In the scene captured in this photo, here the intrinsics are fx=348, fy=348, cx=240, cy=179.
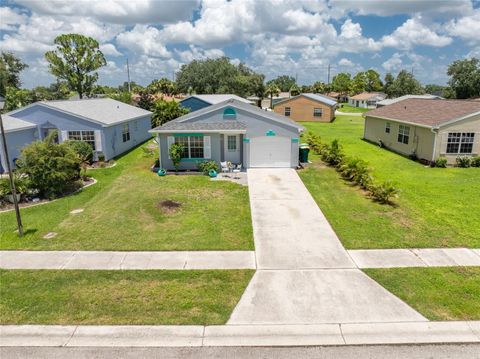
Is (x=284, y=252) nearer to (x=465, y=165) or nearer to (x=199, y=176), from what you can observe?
(x=199, y=176)

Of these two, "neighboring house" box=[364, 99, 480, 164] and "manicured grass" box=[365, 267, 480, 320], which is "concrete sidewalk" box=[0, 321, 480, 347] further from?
"neighboring house" box=[364, 99, 480, 164]

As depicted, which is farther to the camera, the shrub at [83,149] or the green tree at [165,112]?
the green tree at [165,112]

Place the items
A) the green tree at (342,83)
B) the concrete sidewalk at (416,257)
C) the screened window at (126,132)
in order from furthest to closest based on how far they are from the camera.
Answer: the green tree at (342,83) < the screened window at (126,132) < the concrete sidewalk at (416,257)

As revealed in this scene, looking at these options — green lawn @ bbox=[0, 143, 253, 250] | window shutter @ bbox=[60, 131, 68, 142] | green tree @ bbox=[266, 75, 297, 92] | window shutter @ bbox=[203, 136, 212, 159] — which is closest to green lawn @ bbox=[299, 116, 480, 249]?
green lawn @ bbox=[0, 143, 253, 250]

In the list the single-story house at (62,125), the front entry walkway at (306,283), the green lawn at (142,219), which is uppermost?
the single-story house at (62,125)

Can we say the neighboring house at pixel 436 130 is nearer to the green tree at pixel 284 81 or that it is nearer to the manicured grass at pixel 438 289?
the manicured grass at pixel 438 289

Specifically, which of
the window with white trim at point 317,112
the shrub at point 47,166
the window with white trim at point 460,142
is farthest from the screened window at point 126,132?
Result: the window with white trim at point 317,112

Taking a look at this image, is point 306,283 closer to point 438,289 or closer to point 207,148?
point 438,289
